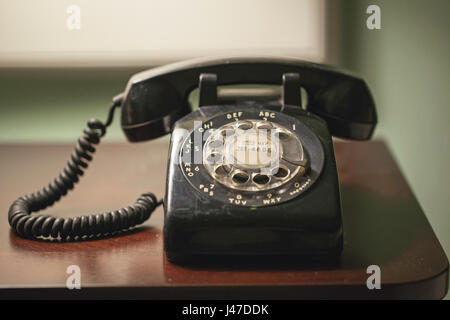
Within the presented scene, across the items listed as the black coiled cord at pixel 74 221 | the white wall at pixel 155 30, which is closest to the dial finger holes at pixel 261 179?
the black coiled cord at pixel 74 221

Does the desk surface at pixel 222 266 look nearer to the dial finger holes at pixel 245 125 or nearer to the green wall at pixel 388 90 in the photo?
the dial finger holes at pixel 245 125

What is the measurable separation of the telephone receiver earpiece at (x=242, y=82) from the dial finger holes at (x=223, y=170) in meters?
0.19

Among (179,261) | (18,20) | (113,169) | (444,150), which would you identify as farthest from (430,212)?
(18,20)

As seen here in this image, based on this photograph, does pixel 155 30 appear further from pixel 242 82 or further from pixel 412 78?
pixel 412 78

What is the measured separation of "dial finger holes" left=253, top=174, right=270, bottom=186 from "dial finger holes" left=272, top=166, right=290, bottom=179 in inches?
0.5

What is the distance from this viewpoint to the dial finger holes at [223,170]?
0.70 metres

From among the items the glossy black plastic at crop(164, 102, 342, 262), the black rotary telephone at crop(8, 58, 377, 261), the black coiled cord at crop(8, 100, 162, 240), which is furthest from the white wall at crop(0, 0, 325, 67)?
the glossy black plastic at crop(164, 102, 342, 262)

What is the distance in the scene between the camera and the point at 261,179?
69 cm

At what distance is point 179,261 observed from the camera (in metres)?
0.65

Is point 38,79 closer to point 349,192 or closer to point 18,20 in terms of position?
point 18,20

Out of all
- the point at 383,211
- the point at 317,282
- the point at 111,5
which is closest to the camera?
the point at 317,282

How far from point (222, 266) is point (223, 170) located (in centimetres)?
12

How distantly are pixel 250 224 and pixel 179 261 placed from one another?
0.09m

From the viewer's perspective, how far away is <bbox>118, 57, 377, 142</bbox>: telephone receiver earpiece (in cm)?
85
